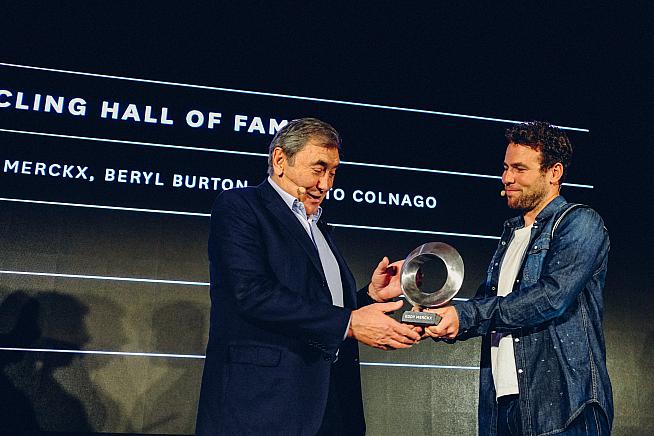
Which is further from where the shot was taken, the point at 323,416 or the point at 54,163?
the point at 54,163

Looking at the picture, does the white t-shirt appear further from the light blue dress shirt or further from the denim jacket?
the light blue dress shirt

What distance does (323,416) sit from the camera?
2.11 metres

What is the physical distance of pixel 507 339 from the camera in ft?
7.61

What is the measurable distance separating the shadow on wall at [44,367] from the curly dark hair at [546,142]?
2131 millimetres

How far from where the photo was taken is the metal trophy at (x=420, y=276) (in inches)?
91.7

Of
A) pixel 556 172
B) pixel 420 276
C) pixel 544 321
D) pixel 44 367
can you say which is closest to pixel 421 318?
pixel 420 276

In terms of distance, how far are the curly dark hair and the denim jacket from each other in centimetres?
20

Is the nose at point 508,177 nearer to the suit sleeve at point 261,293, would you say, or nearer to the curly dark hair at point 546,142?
the curly dark hair at point 546,142

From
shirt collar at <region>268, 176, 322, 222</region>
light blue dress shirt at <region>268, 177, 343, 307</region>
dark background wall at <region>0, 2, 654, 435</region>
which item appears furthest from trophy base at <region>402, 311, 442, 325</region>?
dark background wall at <region>0, 2, 654, 435</region>

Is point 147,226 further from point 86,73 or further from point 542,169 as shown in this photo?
point 542,169

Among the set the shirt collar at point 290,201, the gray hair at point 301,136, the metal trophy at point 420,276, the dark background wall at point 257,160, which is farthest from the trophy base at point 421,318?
the dark background wall at point 257,160

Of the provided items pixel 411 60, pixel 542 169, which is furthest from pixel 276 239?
pixel 411 60

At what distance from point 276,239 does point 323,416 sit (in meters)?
0.51

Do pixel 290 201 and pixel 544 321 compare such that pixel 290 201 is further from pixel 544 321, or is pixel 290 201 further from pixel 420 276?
pixel 544 321
